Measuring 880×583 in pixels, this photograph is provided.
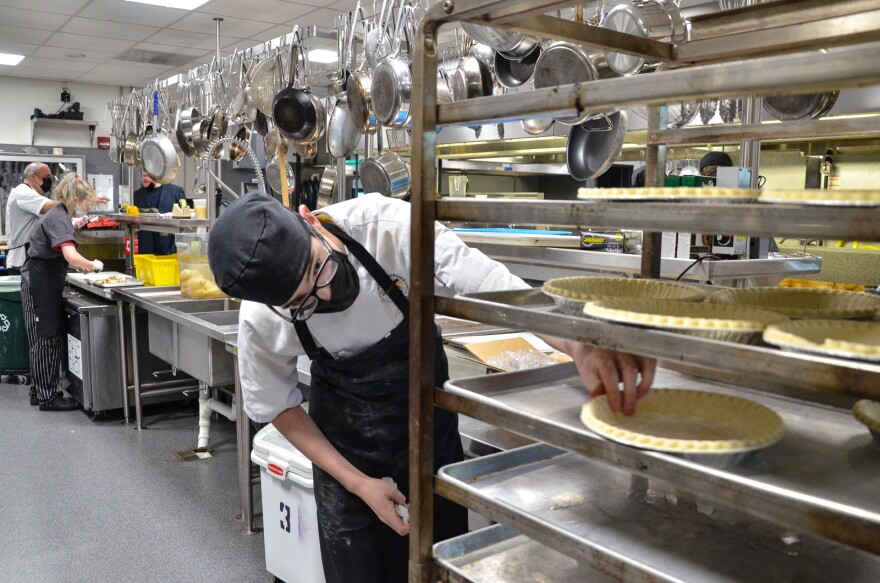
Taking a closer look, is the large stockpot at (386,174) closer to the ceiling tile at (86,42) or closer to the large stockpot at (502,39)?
the large stockpot at (502,39)

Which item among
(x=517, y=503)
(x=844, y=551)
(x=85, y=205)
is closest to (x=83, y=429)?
(x=85, y=205)

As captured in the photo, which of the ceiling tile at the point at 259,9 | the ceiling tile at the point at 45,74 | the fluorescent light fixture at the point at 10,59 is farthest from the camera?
the ceiling tile at the point at 45,74

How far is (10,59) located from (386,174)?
8.06 metres

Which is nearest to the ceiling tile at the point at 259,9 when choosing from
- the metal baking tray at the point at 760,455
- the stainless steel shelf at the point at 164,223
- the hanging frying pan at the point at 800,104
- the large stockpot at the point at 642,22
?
the stainless steel shelf at the point at 164,223

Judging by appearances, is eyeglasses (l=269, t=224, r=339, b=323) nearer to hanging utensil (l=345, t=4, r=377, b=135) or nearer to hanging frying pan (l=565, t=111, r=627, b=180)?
hanging frying pan (l=565, t=111, r=627, b=180)

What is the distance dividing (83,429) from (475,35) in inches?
145

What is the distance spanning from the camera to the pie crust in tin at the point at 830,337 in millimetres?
720

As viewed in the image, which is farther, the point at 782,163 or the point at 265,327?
the point at 782,163

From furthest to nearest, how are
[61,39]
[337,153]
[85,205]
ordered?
[61,39] < [85,205] < [337,153]

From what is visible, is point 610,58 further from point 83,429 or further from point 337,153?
point 83,429

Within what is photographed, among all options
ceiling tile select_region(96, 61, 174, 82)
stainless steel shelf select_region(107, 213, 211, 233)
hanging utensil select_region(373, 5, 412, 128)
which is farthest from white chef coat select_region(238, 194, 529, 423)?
ceiling tile select_region(96, 61, 174, 82)

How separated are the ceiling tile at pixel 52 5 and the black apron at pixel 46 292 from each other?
278 centimetres

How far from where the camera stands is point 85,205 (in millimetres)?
5242

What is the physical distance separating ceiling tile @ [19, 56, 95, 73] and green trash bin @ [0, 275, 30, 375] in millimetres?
4607
